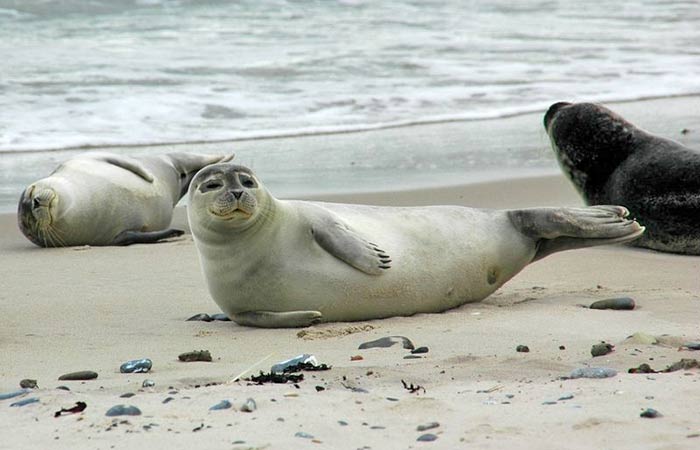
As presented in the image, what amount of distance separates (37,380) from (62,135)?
6798mm

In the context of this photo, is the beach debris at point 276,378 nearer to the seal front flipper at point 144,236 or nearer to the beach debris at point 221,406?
the beach debris at point 221,406

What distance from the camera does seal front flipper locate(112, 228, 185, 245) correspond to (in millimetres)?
7723

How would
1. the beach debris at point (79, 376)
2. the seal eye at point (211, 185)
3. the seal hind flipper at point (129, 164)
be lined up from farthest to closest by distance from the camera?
the seal hind flipper at point (129, 164) < the seal eye at point (211, 185) < the beach debris at point (79, 376)

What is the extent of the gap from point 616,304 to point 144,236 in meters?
3.29

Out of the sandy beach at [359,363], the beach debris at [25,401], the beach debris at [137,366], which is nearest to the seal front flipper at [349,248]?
the sandy beach at [359,363]

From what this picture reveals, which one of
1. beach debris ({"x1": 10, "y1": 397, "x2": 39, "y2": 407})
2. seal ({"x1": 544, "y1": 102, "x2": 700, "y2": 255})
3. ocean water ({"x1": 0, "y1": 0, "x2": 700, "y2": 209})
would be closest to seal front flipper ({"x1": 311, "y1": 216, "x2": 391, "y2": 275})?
beach debris ({"x1": 10, "y1": 397, "x2": 39, "y2": 407})

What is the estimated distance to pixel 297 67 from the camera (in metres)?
14.3

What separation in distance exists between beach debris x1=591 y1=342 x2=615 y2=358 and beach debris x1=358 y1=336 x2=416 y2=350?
634 millimetres

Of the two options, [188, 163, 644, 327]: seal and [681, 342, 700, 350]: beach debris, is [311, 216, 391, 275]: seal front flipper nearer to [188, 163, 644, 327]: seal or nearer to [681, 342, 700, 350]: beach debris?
[188, 163, 644, 327]: seal

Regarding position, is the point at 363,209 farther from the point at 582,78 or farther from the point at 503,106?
the point at 582,78

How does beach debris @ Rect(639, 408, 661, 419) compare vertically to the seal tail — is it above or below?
above

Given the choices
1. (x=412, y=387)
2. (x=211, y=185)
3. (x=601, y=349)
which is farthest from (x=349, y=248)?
(x=412, y=387)

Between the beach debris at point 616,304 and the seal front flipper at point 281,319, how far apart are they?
1.13 metres

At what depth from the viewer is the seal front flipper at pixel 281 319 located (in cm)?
508
